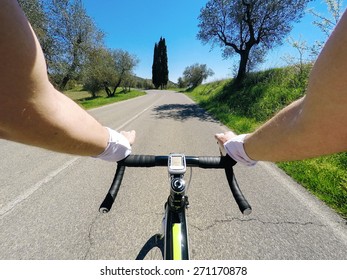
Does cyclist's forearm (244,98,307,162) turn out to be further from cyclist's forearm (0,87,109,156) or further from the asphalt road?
the asphalt road

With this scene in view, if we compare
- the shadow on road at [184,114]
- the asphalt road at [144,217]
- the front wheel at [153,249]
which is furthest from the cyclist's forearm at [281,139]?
the shadow on road at [184,114]

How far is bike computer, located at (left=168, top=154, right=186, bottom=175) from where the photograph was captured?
3.76ft

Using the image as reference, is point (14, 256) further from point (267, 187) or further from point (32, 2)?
point (32, 2)

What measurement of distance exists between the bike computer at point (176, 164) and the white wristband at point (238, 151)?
25 centimetres

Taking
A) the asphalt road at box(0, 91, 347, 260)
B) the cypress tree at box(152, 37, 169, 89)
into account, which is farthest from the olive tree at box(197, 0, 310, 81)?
the cypress tree at box(152, 37, 169, 89)

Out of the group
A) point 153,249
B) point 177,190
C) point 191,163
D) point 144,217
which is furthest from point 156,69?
point 177,190

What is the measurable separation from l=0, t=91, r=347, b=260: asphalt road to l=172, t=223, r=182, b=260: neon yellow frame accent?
1.24m

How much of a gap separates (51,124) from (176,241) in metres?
0.88

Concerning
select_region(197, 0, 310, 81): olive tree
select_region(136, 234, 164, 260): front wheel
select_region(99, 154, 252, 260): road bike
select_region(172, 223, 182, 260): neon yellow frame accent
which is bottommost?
select_region(136, 234, 164, 260): front wheel

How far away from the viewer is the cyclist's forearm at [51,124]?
0.65 m

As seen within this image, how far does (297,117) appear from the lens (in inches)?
30.9

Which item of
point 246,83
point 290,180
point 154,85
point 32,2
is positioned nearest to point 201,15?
point 246,83

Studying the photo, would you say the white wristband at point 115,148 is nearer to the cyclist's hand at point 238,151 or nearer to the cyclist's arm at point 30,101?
the cyclist's arm at point 30,101

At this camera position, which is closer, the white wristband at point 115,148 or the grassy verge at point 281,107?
the white wristband at point 115,148
